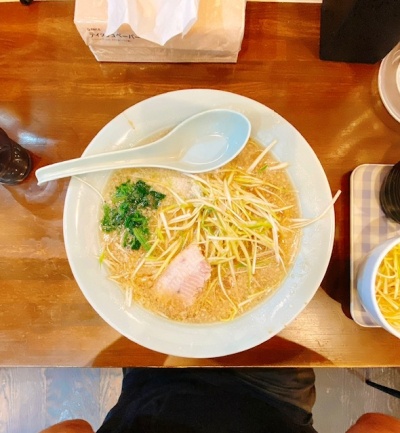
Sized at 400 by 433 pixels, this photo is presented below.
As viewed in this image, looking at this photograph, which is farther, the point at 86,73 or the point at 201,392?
the point at 201,392

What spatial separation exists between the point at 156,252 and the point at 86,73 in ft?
1.55

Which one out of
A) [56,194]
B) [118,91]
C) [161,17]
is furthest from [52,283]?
[161,17]

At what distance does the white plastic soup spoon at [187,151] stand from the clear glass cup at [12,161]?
100mm

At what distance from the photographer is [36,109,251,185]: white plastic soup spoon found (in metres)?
0.90

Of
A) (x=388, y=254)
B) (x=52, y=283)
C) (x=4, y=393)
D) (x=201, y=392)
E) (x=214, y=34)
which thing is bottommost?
(x=4, y=393)

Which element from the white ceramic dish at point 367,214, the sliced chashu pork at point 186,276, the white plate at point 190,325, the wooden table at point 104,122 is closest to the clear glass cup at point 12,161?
the wooden table at point 104,122

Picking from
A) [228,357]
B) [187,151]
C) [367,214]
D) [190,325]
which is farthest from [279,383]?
[187,151]

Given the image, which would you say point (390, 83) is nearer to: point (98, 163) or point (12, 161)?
point (98, 163)

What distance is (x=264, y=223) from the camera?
0.94 meters

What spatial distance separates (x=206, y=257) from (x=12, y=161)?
496 millimetres

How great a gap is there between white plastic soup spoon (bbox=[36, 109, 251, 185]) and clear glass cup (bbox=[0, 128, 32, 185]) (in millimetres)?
100

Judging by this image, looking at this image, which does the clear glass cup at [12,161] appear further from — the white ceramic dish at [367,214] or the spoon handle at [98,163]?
the white ceramic dish at [367,214]

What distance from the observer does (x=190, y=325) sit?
92 centimetres

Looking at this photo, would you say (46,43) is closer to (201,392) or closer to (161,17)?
(161,17)
